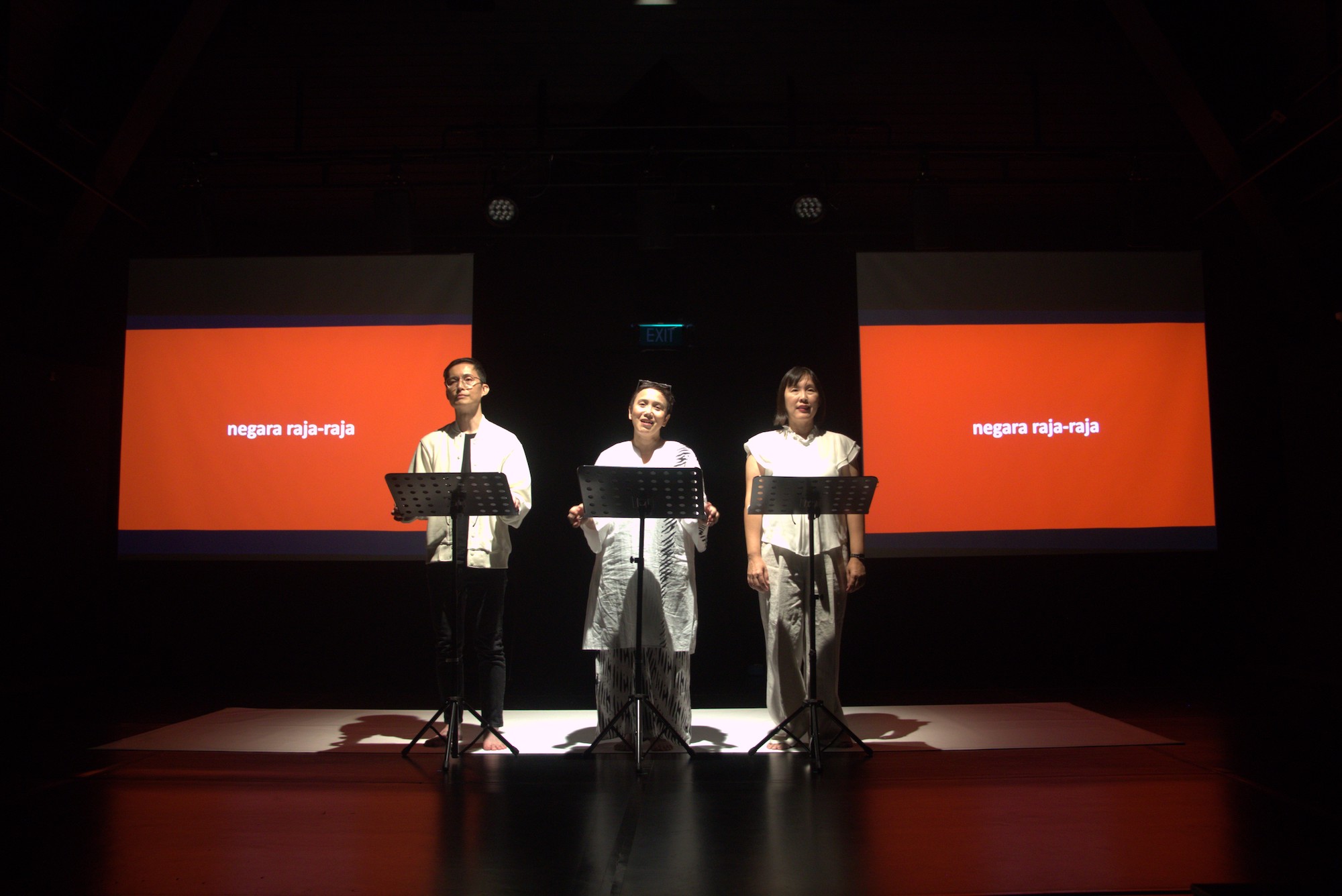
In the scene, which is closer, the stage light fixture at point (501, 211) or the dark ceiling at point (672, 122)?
the dark ceiling at point (672, 122)

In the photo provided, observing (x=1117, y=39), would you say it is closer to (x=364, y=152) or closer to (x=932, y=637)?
(x=932, y=637)

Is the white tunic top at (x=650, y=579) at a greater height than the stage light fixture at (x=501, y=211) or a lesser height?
lesser

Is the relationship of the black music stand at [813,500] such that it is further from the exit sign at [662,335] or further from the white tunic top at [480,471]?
the exit sign at [662,335]

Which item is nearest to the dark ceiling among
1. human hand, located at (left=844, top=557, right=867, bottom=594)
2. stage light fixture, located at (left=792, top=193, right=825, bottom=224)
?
stage light fixture, located at (left=792, top=193, right=825, bottom=224)

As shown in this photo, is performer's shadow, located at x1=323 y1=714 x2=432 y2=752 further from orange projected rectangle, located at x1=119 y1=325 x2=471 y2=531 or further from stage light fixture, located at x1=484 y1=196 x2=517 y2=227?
stage light fixture, located at x1=484 y1=196 x2=517 y2=227

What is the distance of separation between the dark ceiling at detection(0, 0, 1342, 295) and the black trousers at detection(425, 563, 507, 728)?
2.32 metres

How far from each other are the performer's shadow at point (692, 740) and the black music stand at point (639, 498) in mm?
344

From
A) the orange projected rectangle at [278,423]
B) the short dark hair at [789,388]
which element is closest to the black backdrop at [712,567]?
the orange projected rectangle at [278,423]

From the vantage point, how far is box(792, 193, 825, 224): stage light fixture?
17.1 ft

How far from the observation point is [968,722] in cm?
423

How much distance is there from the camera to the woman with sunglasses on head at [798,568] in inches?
147

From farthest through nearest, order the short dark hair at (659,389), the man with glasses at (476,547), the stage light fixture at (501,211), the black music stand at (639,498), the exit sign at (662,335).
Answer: the exit sign at (662,335) → the stage light fixture at (501,211) → the short dark hair at (659,389) → the man with glasses at (476,547) → the black music stand at (639,498)

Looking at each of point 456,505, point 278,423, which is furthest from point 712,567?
point 278,423

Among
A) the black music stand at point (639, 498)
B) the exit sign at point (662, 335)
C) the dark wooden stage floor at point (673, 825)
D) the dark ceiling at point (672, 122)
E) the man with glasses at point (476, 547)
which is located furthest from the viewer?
the exit sign at point (662, 335)
